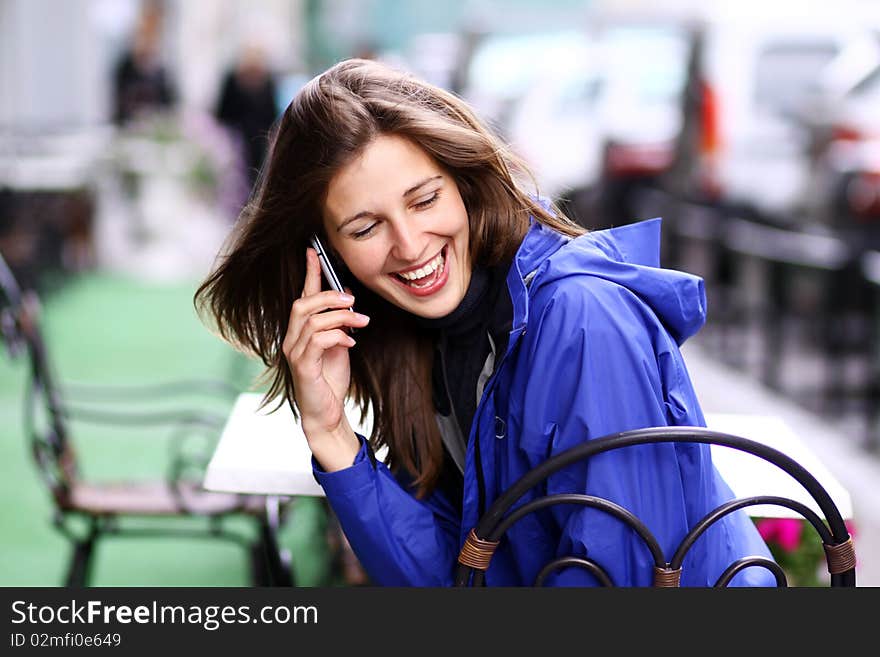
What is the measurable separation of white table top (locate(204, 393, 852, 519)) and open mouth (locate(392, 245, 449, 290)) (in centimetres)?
34

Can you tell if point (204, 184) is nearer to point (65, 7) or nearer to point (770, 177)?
point (770, 177)

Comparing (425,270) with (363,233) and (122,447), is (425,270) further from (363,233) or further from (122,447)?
(122,447)

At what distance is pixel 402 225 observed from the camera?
177 cm

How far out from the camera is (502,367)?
172cm

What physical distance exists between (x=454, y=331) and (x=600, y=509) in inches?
18.1

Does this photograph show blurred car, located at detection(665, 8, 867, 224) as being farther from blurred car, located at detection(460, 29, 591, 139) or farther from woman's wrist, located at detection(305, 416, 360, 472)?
woman's wrist, located at detection(305, 416, 360, 472)

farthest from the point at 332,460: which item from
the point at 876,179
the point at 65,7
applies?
the point at 65,7

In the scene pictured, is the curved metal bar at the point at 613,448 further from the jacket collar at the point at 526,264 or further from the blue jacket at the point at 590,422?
the jacket collar at the point at 526,264

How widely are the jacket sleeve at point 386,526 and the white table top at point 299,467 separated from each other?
0.21m

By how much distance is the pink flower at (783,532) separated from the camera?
9.13 ft

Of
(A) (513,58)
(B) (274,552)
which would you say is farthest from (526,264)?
(A) (513,58)

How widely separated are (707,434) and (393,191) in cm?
57

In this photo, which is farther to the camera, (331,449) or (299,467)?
(299,467)

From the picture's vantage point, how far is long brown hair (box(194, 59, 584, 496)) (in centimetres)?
179
